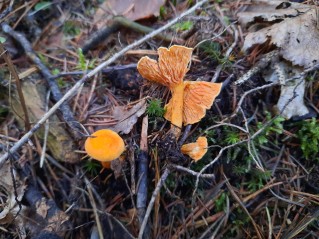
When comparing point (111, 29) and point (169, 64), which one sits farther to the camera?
point (111, 29)

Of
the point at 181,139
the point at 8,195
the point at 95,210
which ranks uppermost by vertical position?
the point at 8,195

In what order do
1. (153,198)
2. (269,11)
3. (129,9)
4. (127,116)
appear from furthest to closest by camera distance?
(129,9) < (269,11) < (127,116) < (153,198)

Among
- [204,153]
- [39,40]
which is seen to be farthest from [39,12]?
[204,153]

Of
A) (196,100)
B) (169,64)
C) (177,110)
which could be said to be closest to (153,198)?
(177,110)

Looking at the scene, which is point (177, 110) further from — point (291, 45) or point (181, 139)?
point (291, 45)

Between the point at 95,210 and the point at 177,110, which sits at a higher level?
the point at 177,110

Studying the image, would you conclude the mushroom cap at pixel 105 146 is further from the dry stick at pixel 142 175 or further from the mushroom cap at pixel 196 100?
the mushroom cap at pixel 196 100

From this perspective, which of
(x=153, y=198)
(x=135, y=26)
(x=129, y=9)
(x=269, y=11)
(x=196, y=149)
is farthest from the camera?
(x=129, y=9)

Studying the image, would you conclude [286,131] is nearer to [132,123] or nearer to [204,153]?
[204,153]

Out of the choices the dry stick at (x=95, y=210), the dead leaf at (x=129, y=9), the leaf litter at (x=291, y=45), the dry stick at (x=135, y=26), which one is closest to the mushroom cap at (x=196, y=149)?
the leaf litter at (x=291, y=45)
